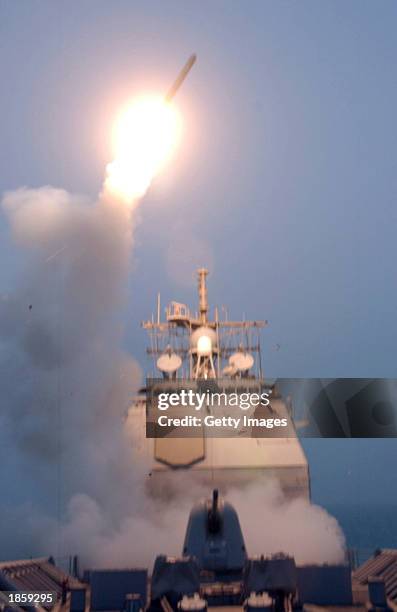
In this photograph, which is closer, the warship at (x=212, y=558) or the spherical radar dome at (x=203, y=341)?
the warship at (x=212, y=558)

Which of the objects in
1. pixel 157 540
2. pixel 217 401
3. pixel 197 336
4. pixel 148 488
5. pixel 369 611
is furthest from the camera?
pixel 197 336

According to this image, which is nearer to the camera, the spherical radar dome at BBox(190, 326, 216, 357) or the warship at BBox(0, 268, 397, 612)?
the warship at BBox(0, 268, 397, 612)

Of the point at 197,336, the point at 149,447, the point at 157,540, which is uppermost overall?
the point at 197,336

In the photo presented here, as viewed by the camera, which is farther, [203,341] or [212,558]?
[203,341]

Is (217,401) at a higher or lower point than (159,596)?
higher

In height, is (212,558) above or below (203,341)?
below

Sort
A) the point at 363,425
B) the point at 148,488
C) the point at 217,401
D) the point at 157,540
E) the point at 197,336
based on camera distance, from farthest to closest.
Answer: the point at 197,336, the point at 217,401, the point at 148,488, the point at 157,540, the point at 363,425

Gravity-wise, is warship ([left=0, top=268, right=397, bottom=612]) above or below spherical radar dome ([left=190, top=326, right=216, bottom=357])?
below

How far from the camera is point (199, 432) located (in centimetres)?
1691

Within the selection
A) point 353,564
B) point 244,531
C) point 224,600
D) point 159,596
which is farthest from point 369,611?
point 353,564

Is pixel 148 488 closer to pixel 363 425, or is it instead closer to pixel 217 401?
pixel 217 401

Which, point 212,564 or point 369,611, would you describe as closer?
point 369,611

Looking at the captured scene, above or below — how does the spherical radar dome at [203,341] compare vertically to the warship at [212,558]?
above

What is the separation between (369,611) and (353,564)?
7.20m
